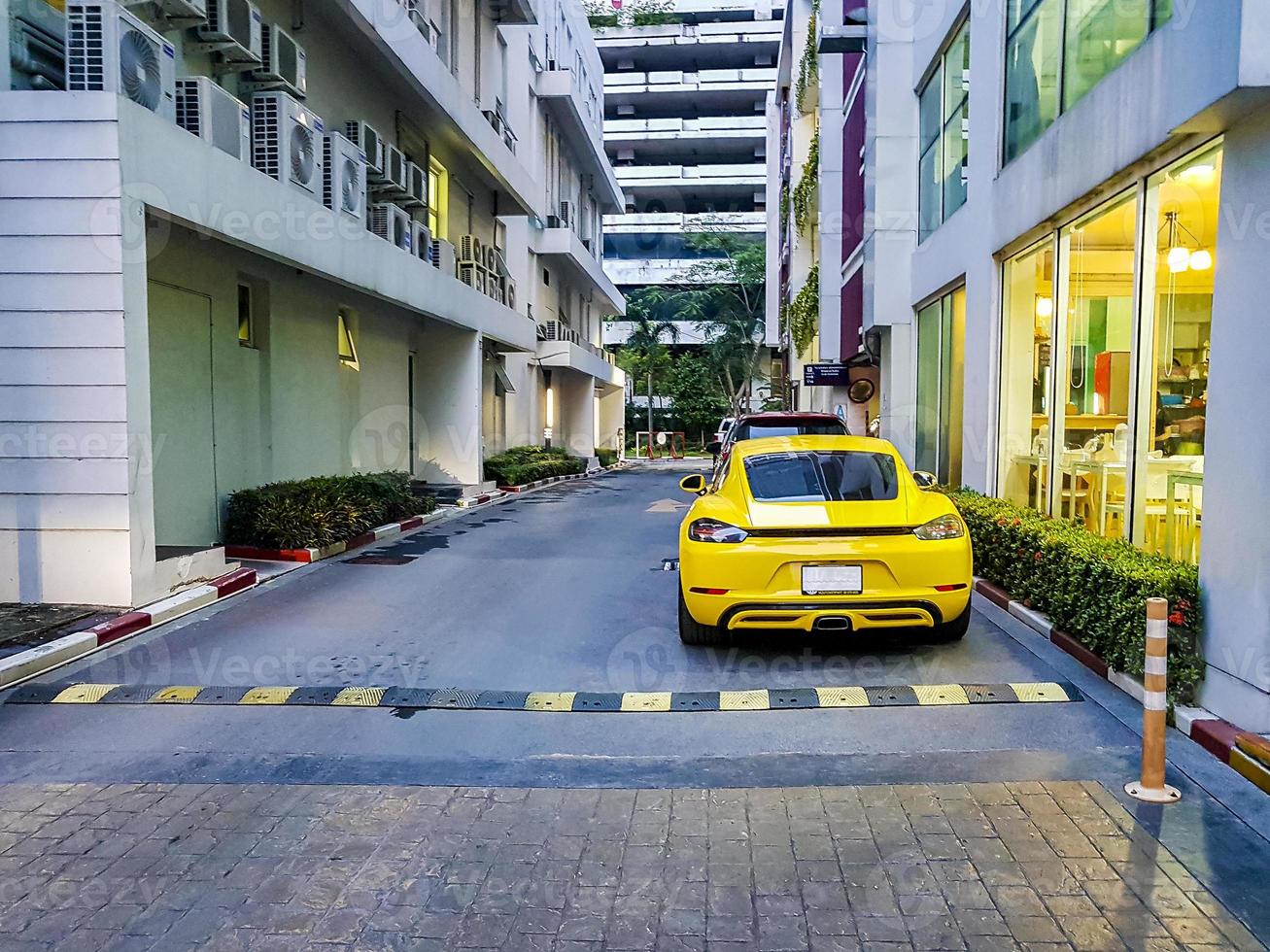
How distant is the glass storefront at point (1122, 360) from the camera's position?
19.7 feet

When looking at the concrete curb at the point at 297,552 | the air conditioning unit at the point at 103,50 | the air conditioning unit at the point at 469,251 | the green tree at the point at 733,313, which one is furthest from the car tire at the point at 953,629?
the green tree at the point at 733,313

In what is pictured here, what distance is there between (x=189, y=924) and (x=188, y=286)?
8755mm

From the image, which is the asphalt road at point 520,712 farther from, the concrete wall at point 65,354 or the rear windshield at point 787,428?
the rear windshield at point 787,428

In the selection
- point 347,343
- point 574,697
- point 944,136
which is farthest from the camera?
point 347,343

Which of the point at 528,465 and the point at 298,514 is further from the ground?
the point at 298,514

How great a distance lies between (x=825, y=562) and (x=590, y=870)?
3.00 m

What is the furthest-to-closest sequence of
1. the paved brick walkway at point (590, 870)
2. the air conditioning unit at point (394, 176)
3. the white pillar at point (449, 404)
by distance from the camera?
the white pillar at point (449, 404)
the air conditioning unit at point (394, 176)
the paved brick walkway at point (590, 870)

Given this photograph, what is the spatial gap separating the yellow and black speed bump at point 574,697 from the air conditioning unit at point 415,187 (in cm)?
1124

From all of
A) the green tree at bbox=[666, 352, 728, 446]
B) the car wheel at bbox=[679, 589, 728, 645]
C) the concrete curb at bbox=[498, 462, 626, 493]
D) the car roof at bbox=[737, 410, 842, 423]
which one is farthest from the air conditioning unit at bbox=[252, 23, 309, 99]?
the green tree at bbox=[666, 352, 728, 446]

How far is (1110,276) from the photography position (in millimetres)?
7418

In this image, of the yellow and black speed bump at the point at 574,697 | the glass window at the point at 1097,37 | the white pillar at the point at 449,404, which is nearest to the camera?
the yellow and black speed bump at the point at 574,697

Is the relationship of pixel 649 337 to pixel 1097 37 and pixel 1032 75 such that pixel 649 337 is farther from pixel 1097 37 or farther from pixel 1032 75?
pixel 1097 37

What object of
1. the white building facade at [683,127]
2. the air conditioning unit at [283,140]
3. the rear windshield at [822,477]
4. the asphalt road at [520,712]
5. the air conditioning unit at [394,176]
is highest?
the white building facade at [683,127]

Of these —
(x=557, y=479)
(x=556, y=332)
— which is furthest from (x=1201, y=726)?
(x=556, y=332)
